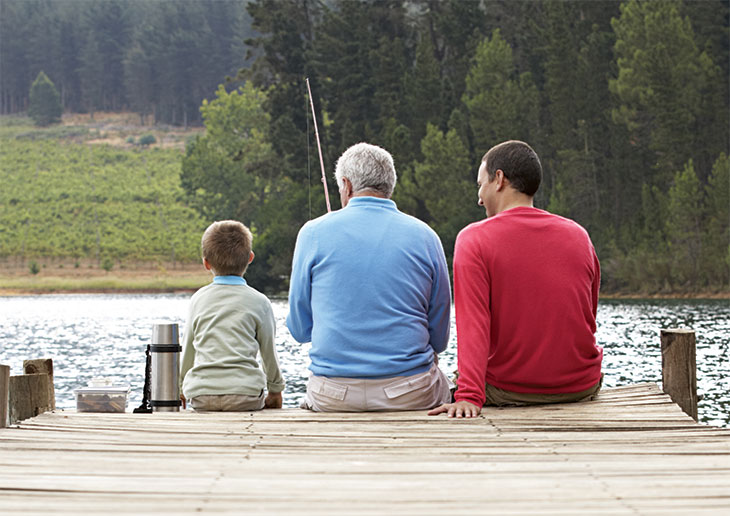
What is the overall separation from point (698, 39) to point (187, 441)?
4334 cm

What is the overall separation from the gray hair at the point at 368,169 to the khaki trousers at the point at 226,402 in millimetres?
965

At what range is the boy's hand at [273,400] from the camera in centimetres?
442

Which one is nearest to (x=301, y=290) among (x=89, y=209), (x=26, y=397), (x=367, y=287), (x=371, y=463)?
(x=367, y=287)

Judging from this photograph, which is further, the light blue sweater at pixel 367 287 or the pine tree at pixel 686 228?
the pine tree at pixel 686 228

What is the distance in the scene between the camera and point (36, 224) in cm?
7281

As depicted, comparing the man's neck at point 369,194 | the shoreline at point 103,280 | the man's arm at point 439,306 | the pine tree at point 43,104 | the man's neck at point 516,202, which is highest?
the pine tree at point 43,104

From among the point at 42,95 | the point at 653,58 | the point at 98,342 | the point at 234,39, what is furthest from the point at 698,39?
the point at 42,95

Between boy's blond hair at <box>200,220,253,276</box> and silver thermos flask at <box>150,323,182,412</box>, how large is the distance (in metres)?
0.64

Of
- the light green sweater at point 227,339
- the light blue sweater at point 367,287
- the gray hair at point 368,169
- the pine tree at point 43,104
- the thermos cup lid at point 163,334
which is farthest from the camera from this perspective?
the pine tree at point 43,104

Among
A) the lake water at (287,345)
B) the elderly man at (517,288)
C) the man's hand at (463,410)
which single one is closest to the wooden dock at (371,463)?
the man's hand at (463,410)

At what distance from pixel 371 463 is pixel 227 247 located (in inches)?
60.1

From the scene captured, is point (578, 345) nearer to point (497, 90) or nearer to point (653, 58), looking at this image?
point (653, 58)

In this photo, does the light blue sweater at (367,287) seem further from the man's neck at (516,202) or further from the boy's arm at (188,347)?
the boy's arm at (188,347)

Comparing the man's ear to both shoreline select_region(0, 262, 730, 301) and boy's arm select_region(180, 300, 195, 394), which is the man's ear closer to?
boy's arm select_region(180, 300, 195, 394)
